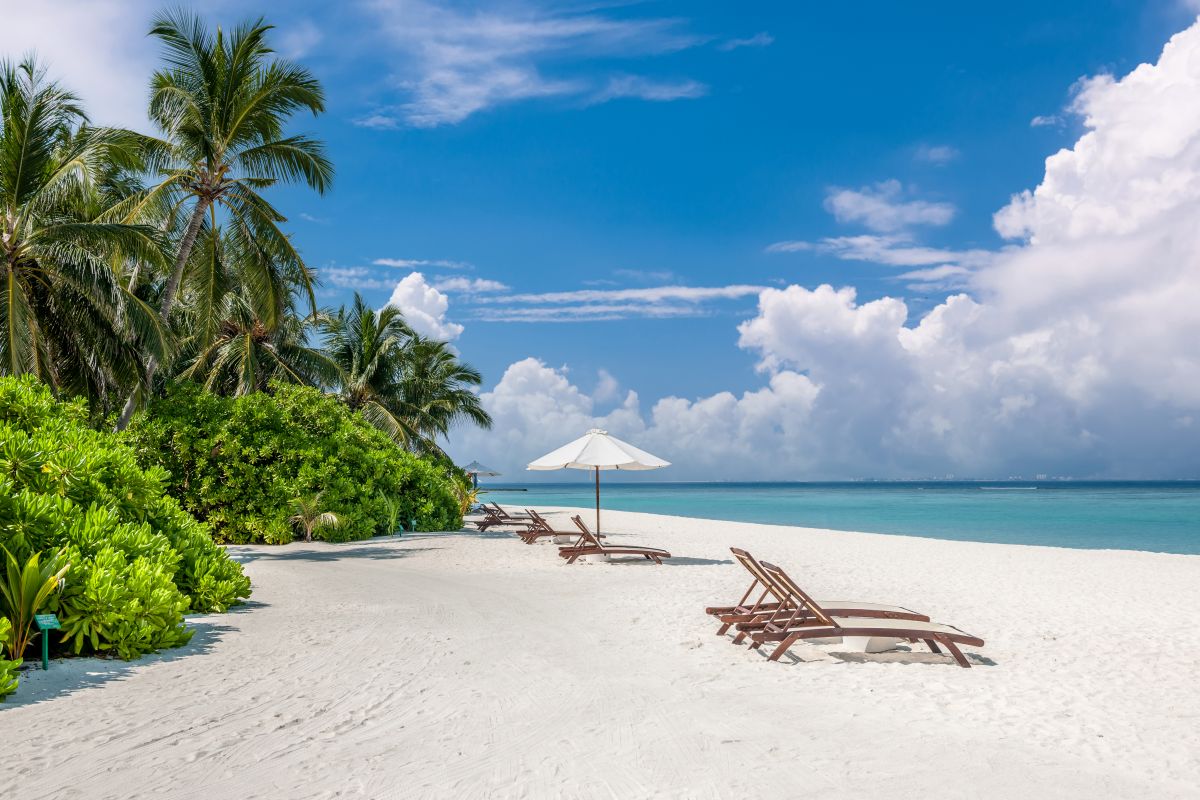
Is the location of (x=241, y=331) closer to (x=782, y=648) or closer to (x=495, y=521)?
(x=495, y=521)

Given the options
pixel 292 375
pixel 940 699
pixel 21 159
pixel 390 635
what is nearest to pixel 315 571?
pixel 390 635

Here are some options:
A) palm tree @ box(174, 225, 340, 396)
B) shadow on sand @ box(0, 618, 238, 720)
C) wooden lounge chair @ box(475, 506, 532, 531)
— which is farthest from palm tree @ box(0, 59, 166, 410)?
wooden lounge chair @ box(475, 506, 532, 531)

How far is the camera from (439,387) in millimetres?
33719

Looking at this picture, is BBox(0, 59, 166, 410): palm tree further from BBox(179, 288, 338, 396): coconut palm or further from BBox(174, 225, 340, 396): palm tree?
BBox(179, 288, 338, 396): coconut palm

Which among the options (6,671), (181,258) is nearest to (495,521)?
(181,258)

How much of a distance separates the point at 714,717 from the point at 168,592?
4504 millimetres

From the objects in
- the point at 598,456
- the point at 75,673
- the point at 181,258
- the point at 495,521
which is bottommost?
the point at 495,521

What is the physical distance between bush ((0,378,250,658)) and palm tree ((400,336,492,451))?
78.7 ft

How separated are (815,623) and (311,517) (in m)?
13.0

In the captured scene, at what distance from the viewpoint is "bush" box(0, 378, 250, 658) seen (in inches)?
228

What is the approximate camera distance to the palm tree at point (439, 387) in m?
32.8

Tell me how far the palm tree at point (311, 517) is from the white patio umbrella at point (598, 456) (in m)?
5.22

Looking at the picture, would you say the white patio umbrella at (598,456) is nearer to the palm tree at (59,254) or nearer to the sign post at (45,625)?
the palm tree at (59,254)

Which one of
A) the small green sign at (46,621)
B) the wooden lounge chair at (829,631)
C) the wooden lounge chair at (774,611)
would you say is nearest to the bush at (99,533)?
the small green sign at (46,621)
